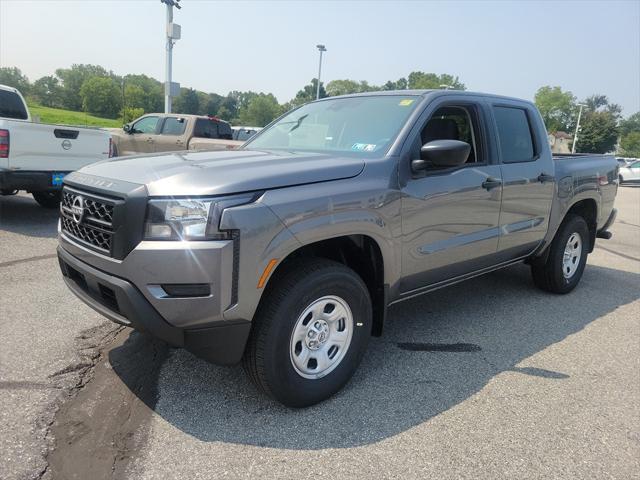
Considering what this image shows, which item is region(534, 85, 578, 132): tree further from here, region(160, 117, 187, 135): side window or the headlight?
the headlight

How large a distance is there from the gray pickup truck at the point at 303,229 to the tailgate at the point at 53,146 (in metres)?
4.27

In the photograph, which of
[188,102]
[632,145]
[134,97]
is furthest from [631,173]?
[188,102]

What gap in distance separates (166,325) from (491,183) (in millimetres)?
2686

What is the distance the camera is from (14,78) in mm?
97188

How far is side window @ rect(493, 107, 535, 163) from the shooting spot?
13.7 feet

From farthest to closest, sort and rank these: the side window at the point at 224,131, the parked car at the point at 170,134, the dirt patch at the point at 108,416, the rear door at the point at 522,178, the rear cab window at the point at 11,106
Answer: the side window at the point at 224,131 → the parked car at the point at 170,134 → the rear cab window at the point at 11,106 → the rear door at the point at 522,178 → the dirt patch at the point at 108,416

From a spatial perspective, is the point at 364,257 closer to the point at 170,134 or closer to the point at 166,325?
the point at 166,325

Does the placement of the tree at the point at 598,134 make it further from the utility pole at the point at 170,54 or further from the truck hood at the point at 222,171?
the truck hood at the point at 222,171

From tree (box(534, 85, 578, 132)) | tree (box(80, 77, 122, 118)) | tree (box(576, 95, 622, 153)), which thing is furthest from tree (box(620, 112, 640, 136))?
tree (box(80, 77, 122, 118))

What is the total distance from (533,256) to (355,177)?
8.98ft

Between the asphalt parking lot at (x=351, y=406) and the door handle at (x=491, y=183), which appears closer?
the asphalt parking lot at (x=351, y=406)

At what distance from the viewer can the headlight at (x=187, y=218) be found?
7.66ft

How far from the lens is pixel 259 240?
2408mm

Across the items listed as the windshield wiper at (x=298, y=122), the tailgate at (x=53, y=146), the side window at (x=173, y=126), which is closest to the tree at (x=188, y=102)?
the side window at (x=173, y=126)
